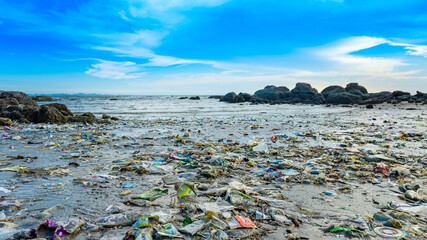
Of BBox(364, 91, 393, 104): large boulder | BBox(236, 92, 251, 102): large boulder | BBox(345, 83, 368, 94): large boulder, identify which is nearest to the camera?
BBox(364, 91, 393, 104): large boulder

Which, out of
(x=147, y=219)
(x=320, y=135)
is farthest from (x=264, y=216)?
(x=320, y=135)

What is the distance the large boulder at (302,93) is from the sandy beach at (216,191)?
35051 millimetres

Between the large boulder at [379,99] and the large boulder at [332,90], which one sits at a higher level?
the large boulder at [332,90]

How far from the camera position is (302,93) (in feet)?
130

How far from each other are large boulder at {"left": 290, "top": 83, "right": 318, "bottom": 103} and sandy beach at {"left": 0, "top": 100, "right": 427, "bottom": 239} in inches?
1380

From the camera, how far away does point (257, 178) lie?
341cm

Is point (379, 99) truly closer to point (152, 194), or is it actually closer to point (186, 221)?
point (152, 194)

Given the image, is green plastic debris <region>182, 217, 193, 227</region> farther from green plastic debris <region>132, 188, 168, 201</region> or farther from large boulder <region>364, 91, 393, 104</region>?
large boulder <region>364, 91, 393, 104</region>

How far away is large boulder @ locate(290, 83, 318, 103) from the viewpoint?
38.6 meters

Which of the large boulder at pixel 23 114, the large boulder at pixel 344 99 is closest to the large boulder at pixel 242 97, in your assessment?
the large boulder at pixel 344 99

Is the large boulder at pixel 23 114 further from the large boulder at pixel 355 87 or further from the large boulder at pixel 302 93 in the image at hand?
the large boulder at pixel 355 87

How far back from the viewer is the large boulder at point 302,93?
127 ft

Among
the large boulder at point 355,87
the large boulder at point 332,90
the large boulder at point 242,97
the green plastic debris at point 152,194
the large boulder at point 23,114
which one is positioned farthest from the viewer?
the large boulder at point 355,87

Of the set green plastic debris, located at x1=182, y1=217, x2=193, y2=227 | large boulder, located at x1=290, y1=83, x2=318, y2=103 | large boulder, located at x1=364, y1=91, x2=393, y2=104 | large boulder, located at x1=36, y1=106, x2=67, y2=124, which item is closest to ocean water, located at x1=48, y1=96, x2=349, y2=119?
large boulder, located at x1=36, y1=106, x2=67, y2=124
